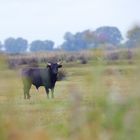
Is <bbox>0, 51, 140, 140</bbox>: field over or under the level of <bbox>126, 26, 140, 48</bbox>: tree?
under

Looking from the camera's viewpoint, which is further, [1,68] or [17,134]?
[1,68]

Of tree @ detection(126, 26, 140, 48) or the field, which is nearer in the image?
the field

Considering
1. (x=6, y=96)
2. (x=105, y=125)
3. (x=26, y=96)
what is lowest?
(x=26, y=96)

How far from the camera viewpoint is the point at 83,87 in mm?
2611

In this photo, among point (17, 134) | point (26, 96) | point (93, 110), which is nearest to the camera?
point (17, 134)

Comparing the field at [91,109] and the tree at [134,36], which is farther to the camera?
the tree at [134,36]

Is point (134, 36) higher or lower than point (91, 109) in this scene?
higher

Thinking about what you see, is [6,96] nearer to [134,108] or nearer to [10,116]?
[10,116]

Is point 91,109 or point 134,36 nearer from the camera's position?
point 91,109

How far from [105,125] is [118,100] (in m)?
0.13

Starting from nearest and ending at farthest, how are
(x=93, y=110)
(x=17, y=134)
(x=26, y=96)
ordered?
(x=17, y=134) → (x=93, y=110) → (x=26, y=96)

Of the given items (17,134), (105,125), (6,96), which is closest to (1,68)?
(6,96)

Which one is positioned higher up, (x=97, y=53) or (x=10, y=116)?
(x=97, y=53)

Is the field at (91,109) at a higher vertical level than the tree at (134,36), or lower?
lower
